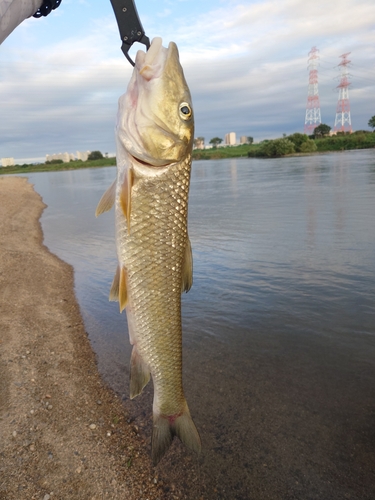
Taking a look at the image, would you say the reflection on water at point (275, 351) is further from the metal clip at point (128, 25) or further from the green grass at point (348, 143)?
the green grass at point (348, 143)

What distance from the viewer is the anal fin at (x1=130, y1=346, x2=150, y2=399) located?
279 cm

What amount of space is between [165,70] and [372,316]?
5606 millimetres

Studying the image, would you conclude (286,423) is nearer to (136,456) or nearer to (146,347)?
(136,456)

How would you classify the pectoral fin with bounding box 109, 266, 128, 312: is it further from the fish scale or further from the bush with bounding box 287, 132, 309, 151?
the bush with bounding box 287, 132, 309, 151

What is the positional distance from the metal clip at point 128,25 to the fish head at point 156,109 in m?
0.26

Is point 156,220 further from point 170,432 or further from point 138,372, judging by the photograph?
point 170,432

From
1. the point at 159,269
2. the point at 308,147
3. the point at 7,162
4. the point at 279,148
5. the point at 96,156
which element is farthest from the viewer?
the point at 7,162

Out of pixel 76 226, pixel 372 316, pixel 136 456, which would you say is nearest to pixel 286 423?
pixel 136 456

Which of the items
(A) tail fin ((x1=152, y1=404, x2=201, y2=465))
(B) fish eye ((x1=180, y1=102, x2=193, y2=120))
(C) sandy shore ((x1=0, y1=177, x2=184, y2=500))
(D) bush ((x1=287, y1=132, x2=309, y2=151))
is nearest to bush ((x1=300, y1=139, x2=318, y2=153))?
(D) bush ((x1=287, y1=132, x2=309, y2=151))

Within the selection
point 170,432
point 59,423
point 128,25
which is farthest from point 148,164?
point 59,423

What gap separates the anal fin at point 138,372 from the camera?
2.79 metres

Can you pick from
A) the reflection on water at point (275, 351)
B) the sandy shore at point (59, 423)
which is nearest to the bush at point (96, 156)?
the reflection on water at point (275, 351)

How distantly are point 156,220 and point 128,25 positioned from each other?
1308mm

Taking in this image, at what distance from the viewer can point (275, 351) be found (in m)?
5.70
